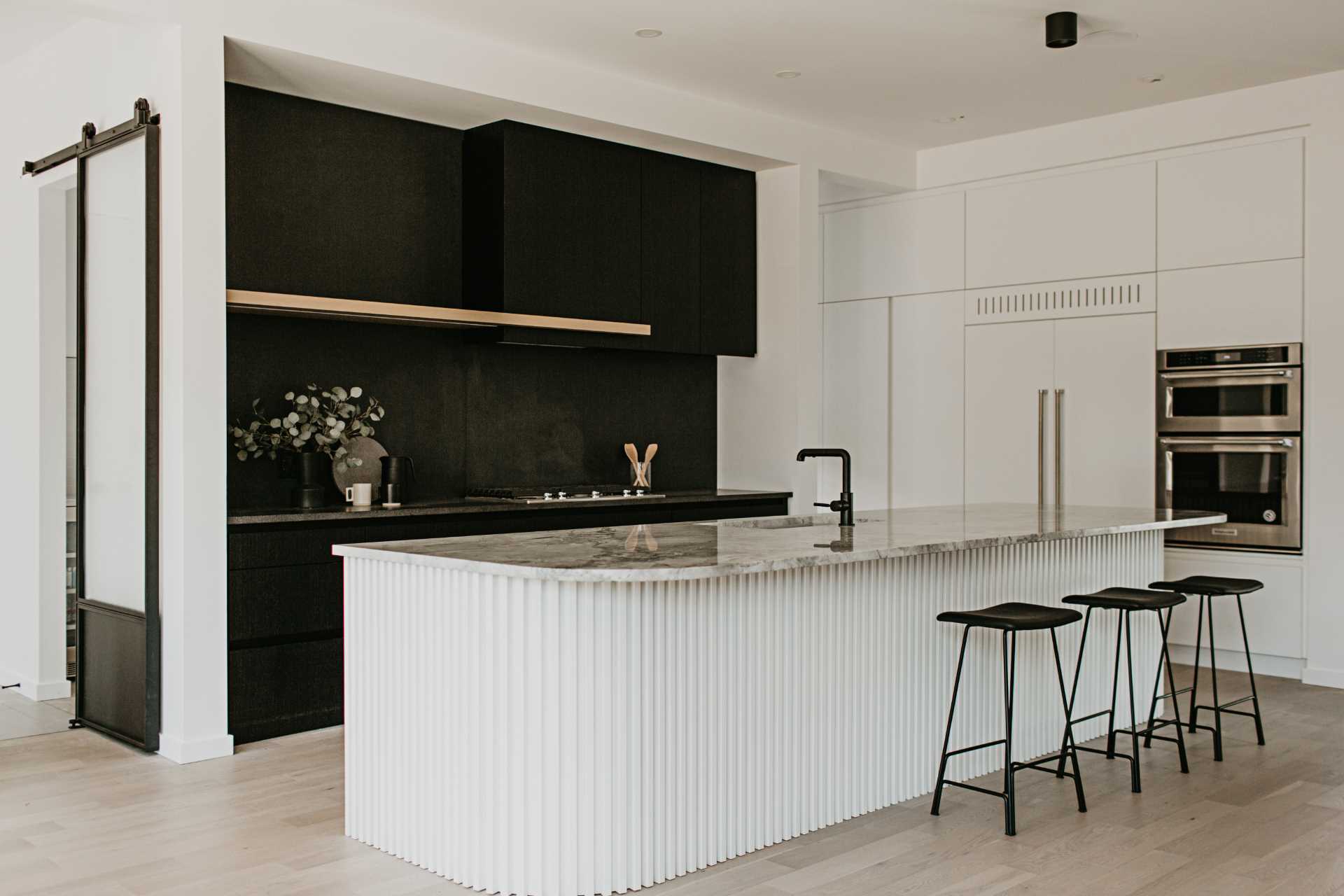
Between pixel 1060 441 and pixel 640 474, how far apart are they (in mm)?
2239

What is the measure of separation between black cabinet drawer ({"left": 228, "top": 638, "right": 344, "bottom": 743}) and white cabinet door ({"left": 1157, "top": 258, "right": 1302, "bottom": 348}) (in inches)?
168

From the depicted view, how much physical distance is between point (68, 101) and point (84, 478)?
5.27ft

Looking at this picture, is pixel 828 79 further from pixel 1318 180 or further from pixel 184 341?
pixel 184 341

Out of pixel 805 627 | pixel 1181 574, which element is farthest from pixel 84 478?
pixel 1181 574

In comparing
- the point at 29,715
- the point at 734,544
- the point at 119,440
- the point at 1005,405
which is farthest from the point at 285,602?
the point at 1005,405

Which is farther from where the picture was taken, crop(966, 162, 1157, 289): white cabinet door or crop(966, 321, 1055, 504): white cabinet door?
crop(966, 321, 1055, 504): white cabinet door

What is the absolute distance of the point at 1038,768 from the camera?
395cm

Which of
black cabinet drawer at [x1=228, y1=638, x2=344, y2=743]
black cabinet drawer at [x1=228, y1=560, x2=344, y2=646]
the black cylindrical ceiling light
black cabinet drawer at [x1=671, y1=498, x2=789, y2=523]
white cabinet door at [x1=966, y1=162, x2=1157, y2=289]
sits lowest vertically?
black cabinet drawer at [x1=228, y1=638, x2=344, y2=743]

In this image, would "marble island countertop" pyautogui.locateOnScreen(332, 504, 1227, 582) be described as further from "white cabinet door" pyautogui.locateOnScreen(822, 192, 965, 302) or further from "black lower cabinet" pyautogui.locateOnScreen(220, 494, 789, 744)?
"white cabinet door" pyautogui.locateOnScreen(822, 192, 965, 302)

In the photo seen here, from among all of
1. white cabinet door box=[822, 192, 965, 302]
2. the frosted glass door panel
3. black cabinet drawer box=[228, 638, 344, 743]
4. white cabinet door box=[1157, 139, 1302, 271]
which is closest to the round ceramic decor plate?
black cabinet drawer box=[228, 638, 344, 743]

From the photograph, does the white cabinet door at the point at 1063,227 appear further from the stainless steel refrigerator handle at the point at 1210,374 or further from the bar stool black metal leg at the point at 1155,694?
the bar stool black metal leg at the point at 1155,694

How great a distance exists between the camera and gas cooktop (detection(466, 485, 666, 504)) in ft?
18.2

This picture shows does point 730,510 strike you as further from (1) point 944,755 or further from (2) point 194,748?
(2) point 194,748

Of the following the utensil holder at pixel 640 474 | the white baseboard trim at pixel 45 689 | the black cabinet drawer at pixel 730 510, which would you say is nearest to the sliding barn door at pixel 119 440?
the white baseboard trim at pixel 45 689
